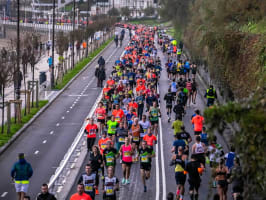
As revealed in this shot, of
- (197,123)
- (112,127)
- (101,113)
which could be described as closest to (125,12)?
(101,113)

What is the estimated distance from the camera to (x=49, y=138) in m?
24.0

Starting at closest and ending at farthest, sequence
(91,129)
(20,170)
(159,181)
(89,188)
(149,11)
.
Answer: (89,188) → (20,170) → (159,181) → (91,129) → (149,11)

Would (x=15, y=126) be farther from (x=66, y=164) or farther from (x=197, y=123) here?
(x=197, y=123)

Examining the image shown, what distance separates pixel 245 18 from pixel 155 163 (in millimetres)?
16030

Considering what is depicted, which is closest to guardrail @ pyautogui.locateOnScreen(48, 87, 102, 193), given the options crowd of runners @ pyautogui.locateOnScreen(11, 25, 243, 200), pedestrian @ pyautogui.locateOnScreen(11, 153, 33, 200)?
crowd of runners @ pyautogui.locateOnScreen(11, 25, 243, 200)

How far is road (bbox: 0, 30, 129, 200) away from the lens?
18.0m

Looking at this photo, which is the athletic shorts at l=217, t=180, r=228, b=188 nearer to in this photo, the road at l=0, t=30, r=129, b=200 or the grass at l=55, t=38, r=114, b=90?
the road at l=0, t=30, r=129, b=200

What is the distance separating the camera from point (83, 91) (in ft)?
128

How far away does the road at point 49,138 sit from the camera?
18000mm

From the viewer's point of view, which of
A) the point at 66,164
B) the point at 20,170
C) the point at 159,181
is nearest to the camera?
the point at 20,170

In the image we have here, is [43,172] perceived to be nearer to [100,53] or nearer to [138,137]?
[138,137]

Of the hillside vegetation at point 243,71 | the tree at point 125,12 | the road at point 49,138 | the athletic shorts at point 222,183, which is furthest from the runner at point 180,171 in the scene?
the tree at point 125,12

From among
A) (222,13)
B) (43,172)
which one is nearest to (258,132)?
(43,172)

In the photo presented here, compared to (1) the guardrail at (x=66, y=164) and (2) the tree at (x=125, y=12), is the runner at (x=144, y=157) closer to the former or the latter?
(1) the guardrail at (x=66, y=164)
